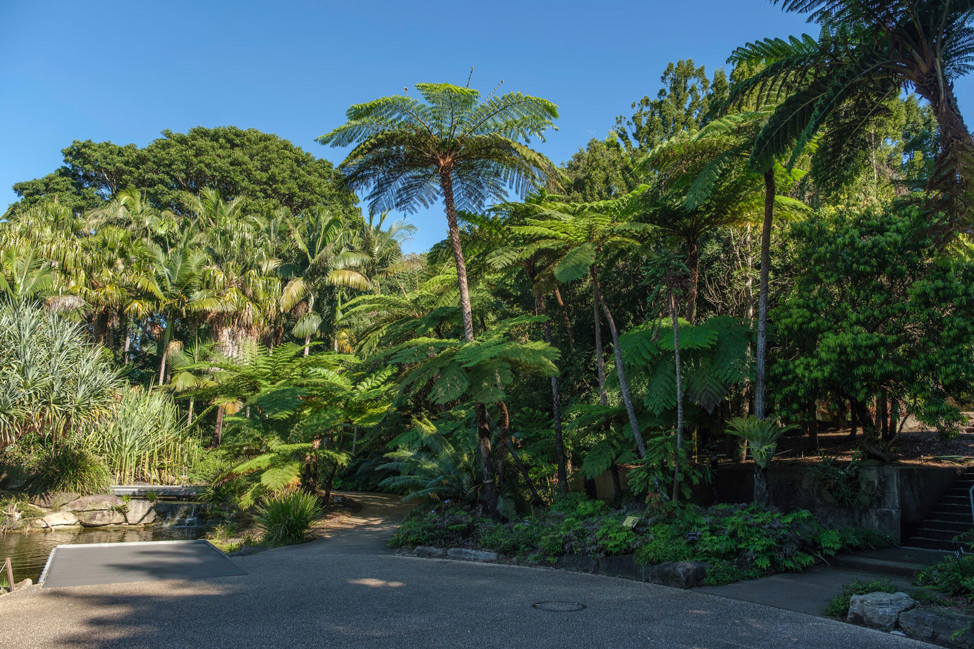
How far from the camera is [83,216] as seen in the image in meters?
33.4

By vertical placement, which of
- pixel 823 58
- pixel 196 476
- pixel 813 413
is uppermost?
pixel 823 58

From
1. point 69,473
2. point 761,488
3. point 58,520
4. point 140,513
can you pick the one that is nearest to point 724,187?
point 761,488

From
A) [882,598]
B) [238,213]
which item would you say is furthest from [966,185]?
[238,213]

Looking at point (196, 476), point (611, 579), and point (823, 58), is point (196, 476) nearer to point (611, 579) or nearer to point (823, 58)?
point (611, 579)

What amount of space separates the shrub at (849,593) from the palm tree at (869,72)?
397 centimetres

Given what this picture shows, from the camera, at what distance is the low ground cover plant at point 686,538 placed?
276 inches

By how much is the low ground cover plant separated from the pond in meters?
7.65

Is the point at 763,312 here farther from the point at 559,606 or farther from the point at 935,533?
the point at 559,606

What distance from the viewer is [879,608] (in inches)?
198

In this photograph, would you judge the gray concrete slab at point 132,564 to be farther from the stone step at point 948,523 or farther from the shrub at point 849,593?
the stone step at point 948,523

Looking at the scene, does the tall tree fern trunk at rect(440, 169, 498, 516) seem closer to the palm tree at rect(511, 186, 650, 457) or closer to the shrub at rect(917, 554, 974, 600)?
the palm tree at rect(511, 186, 650, 457)

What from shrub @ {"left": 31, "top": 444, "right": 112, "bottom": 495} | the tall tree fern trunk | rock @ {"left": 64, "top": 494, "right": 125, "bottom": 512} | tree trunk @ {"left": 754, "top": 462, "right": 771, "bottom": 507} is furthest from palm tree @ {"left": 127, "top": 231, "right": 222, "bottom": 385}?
tree trunk @ {"left": 754, "top": 462, "right": 771, "bottom": 507}

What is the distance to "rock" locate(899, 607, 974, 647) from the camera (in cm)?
442

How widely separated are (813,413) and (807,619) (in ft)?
20.1
